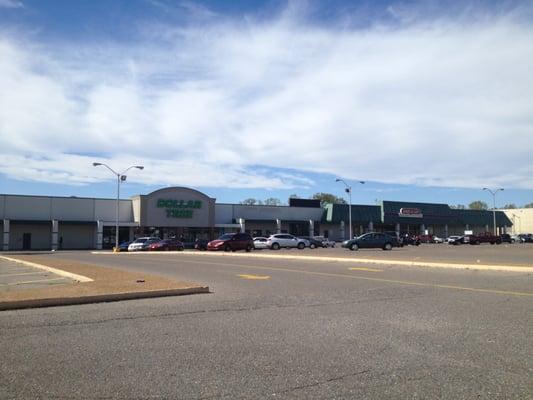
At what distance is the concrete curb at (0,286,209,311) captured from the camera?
11.6 m

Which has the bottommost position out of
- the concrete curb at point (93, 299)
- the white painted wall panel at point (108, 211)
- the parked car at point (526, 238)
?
the concrete curb at point (93, 299)

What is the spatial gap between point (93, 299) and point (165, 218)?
59.4 meters

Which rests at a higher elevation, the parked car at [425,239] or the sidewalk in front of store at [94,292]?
the parked car at [425,239]

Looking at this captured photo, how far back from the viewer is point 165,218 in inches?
2808

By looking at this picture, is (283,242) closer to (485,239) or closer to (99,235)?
(99,235)

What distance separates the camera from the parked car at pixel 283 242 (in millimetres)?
58469

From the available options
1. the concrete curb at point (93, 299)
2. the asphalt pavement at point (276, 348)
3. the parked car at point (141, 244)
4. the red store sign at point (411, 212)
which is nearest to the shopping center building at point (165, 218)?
the red store sign at point (411, 212)

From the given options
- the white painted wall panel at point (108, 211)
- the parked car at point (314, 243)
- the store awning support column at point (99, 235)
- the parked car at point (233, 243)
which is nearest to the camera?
the parked car at point (233, 243)

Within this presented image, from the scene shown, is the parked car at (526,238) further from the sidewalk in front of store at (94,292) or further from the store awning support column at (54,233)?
the sidewalk in front of store at (94,292)

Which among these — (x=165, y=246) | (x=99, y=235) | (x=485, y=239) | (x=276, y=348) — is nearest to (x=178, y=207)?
(x=99, y=235)

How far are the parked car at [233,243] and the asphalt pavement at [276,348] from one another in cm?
3520

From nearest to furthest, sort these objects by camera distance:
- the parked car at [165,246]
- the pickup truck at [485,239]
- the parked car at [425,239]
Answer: the parked car at [165,246] < the pickup truck at [485,239] < the parked car at [425,239]

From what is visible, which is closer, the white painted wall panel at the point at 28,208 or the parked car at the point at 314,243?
the white painted wall panel at the point at 28,208

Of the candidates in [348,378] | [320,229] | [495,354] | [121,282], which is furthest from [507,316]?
[320,229]
